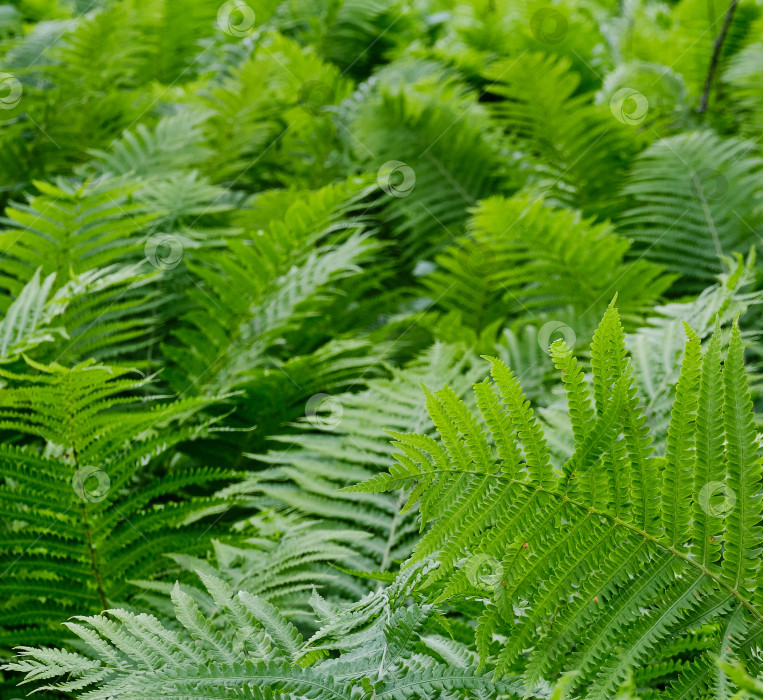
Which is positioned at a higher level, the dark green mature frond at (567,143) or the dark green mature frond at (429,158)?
the dark green mature frond at (567,143)

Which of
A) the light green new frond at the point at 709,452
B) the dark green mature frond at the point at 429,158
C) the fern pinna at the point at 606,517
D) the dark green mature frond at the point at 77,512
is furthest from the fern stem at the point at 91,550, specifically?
the dark green mature frond at the point at 429,158

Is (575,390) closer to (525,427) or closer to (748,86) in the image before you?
(525,427)

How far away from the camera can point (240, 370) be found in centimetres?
146

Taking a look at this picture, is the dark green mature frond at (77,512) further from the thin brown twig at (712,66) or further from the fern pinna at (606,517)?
the thin brown twig at (712,66)

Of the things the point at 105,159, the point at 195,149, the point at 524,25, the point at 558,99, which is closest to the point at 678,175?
the point at 558,99

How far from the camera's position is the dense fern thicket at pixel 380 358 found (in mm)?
597

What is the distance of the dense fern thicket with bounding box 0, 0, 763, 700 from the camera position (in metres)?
0.60

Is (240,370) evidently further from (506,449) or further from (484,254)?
(506,449)

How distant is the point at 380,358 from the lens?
63.7 inches

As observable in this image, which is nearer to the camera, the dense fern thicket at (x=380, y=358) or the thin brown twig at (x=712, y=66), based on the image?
the dense fern thicket at (x=380, y=358)

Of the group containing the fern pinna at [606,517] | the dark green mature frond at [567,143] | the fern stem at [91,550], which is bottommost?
the fern stem at [91,550]

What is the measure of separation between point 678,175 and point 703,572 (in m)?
1.61

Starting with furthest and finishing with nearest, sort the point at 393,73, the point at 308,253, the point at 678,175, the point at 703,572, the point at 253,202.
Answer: the point at 393,73 → the point at 253,202 → the point at 678,175 → the point at 308,253 → the point at 703,572

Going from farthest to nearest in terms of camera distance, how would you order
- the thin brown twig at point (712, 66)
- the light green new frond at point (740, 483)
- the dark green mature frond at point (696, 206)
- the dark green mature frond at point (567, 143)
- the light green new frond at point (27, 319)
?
the thin brown twig at point (712, 66) → the dark green mature frond at point (567, 143) → the dark green mature frond at point (696, 206) → the light green new frond at point (27, 319) → the light green new frond at point (740, 483)
